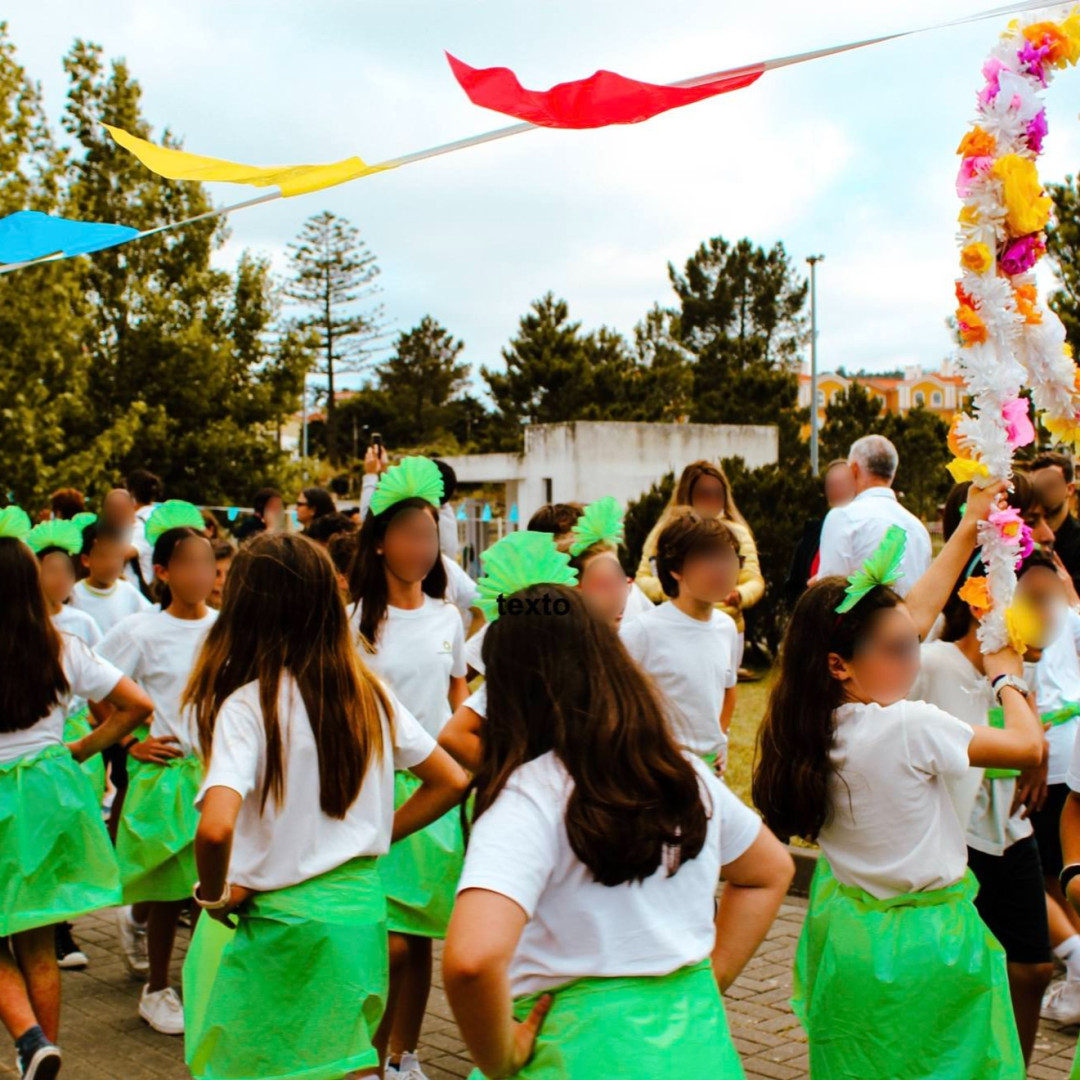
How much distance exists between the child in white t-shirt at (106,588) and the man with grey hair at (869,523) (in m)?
3.82

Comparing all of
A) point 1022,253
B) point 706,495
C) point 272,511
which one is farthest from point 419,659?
point 272,511

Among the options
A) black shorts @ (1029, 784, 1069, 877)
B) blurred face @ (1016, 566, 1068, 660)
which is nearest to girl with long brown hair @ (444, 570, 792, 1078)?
blurred face @ (1016, 566, 1068, 660)

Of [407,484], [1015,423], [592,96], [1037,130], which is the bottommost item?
[407,484]

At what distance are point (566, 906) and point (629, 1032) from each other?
234 mm

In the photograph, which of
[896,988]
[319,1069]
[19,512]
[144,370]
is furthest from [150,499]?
[144,370]

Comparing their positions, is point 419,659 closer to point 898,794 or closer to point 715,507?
point 898,794

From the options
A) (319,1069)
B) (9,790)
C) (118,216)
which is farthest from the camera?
(118,216)

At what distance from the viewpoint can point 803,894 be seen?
6.92m

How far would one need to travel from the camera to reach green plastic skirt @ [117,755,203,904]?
5.59 meters

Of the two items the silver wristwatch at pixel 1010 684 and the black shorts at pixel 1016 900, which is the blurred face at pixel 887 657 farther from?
the black shorts at pixel 1016 900

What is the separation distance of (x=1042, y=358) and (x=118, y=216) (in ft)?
77.8

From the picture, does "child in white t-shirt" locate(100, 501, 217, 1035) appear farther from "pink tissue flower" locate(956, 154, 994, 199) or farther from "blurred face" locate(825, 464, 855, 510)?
"blurred face" locate(825, 464, 855, 510)

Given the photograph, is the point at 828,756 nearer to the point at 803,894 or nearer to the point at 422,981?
the point at 422,981

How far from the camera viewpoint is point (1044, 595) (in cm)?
429
